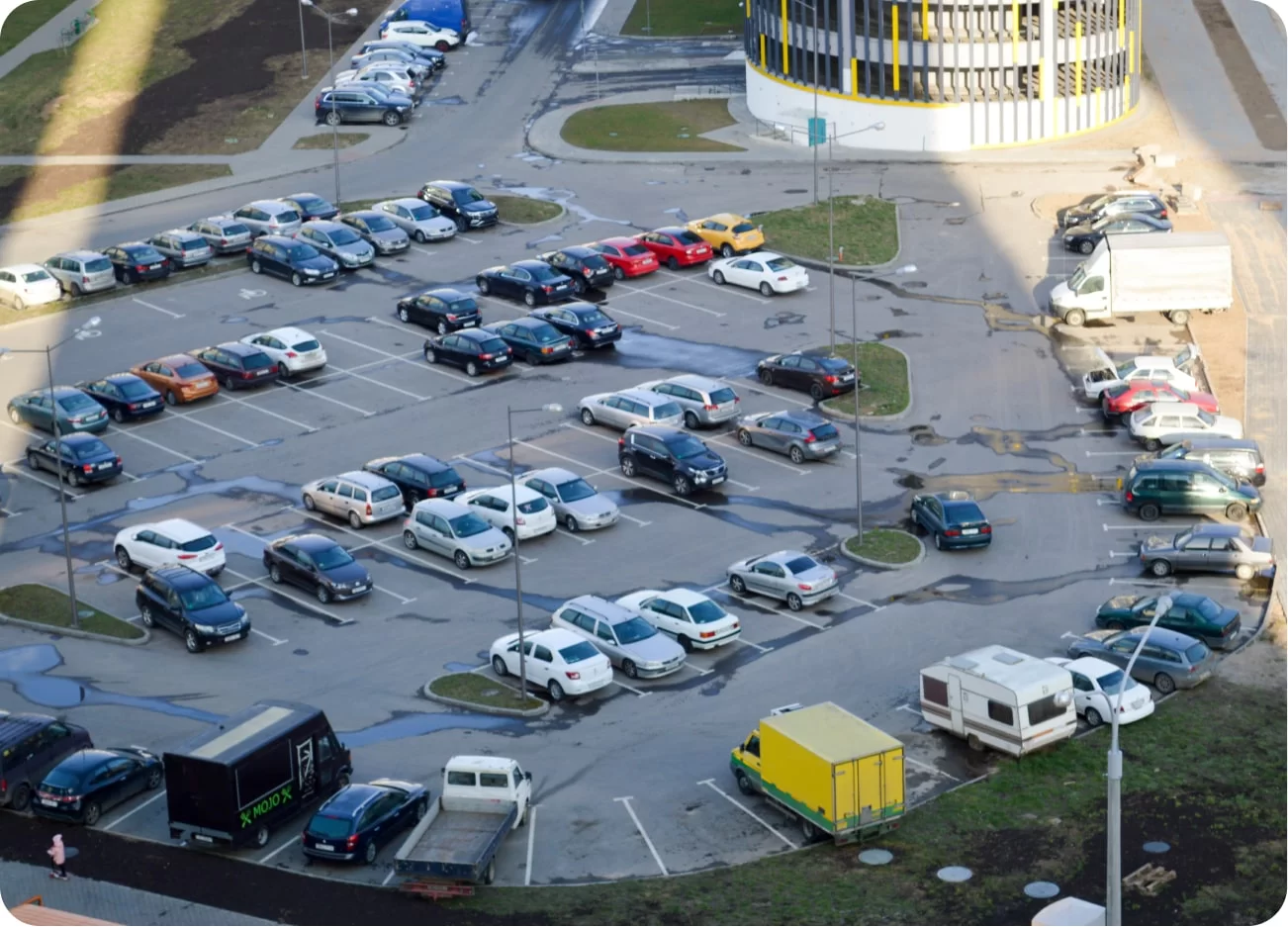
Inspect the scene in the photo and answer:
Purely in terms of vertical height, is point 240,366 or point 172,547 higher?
point 240,366

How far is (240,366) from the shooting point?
6712 cm

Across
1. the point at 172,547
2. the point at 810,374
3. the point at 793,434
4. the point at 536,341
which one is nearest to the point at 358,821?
the point at 172,547

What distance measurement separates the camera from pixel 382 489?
57156mm

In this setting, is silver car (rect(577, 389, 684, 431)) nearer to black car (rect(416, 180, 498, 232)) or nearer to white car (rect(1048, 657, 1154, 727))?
white car (rect(1048, 657, 1154, 727))

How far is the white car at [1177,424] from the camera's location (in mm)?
59688

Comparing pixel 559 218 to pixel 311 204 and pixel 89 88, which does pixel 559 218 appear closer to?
pixel 311 204

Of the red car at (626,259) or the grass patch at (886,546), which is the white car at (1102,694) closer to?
the grass patch at (886,546)

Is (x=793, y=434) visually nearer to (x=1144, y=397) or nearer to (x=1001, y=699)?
(x=1144, y=397)

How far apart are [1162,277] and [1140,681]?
26547 mm

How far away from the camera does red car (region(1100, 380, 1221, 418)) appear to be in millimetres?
61469

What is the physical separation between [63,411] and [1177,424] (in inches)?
1372

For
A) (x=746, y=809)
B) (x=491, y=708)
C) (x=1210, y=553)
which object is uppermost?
(x=1210, y=553)

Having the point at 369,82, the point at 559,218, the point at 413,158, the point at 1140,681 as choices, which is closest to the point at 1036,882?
the point at 1140,681

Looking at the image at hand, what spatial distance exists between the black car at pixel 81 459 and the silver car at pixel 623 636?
709 inches
